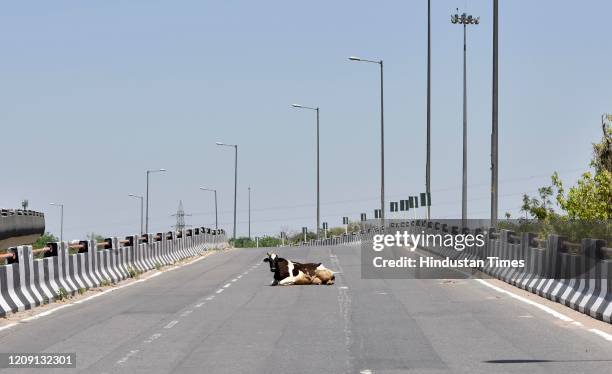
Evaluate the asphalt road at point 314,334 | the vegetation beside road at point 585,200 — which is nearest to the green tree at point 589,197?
the vegetation beside road at point 585,200

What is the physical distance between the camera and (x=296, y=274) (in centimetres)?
2678

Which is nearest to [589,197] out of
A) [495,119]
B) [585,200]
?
[585,200]

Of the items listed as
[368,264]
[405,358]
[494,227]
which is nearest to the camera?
[405,358]

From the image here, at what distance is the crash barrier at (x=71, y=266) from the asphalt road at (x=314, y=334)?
87 cm

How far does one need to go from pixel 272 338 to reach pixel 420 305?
20.1ft

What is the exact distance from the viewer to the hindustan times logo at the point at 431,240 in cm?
3503

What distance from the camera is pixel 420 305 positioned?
21156 mm

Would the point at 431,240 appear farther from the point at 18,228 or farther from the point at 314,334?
the point at 314,334

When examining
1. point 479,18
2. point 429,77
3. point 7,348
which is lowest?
point 7,348

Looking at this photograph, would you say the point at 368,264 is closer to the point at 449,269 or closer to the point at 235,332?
the point at 449,269

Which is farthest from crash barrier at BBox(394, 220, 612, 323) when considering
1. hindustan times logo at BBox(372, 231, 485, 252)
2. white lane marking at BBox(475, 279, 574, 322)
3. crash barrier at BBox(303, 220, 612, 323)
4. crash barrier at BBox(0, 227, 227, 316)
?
crash barrier at BBox(0, 227, 227, 316)

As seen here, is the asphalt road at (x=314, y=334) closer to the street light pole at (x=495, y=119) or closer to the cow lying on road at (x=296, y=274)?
the cow lying on road at (x=296, y=274)

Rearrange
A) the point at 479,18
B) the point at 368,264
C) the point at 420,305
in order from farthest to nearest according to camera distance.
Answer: the point at 479,18, the point at 368,264, the point at 420,305

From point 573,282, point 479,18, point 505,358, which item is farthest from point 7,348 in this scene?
point 479,18
